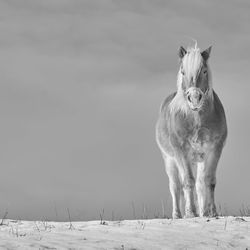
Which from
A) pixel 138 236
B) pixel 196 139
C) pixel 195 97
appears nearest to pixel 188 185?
pixel 196 139

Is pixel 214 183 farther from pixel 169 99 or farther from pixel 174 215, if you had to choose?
pixel 169 99

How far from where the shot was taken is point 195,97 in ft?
43.8

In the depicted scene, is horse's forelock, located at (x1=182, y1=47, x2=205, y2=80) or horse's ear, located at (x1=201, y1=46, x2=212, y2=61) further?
horse's ear, located at (x1=201, y1=46, x2=212, y2=61)

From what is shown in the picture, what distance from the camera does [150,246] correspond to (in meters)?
8.44

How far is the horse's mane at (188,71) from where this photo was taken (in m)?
13.6

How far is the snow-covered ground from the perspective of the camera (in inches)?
317

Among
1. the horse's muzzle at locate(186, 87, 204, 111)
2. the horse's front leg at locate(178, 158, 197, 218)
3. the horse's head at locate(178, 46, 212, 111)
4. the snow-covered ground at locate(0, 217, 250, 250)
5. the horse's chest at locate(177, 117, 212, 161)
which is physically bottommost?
the snow-covered ground at locate(0, 217, 250, 250)

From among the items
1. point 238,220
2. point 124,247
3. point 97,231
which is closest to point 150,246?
point 124,247

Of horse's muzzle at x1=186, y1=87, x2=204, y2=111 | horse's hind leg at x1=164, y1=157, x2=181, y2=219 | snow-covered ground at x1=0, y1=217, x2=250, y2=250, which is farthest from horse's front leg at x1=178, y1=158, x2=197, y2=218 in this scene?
snow-covered ground at x1=0, y1=217, x2=250, y2=250

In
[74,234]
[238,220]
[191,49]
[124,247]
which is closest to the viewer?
[124,247]

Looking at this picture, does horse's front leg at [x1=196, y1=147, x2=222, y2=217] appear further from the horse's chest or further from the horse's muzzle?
the horse's muzzle

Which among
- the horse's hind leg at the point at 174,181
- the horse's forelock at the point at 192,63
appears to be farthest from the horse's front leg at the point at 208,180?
the horse's forelock at the point at 192,63

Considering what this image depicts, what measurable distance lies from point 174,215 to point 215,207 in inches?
56.1

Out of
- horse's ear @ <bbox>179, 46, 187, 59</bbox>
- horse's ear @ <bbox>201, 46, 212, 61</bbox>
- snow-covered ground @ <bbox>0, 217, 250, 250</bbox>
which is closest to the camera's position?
snow-covered ground @ <bbox>0, 217, 250, 250</bbox>
